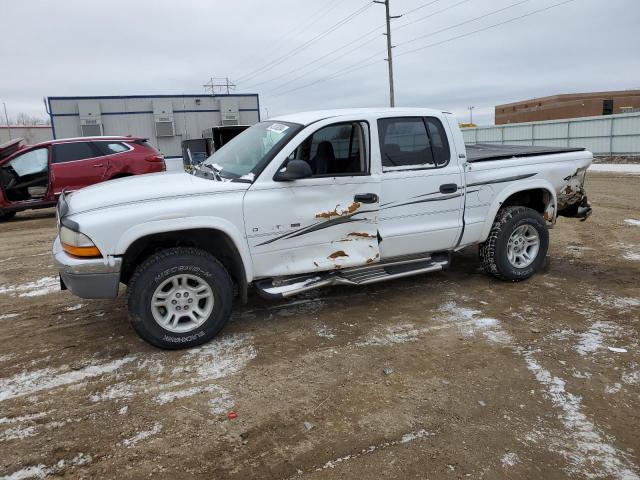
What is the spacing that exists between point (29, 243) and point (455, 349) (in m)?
7.60

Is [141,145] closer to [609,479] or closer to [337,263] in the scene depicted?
[337,263]

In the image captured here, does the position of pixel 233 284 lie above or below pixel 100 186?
below

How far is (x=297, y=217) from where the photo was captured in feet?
13.6

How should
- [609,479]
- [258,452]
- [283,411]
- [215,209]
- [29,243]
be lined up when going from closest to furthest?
[609,479], [258,452], [283,411], [215,209], [29,243]

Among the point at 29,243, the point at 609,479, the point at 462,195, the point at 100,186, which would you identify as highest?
the point at 100,186

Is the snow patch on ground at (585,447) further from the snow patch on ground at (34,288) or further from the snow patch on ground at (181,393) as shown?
the snow patch on ground at (34,288)

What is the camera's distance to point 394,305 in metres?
4.92

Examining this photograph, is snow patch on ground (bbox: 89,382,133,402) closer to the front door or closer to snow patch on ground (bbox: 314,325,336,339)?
the front door

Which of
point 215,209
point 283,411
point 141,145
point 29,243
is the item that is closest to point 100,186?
point 215,209

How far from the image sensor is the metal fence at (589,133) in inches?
951

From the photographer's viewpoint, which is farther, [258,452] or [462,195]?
[462,195]

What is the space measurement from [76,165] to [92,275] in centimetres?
818

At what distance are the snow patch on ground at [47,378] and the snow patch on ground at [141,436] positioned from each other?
3.00ft

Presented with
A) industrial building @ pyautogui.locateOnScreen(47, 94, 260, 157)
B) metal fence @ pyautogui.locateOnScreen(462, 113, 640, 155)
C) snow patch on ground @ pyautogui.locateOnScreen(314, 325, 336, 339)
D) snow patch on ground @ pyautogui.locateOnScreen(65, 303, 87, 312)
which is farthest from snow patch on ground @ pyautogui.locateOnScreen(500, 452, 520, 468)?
metal fence @ pyautogui.locateOnScreen(462, 113, 640, 155)
